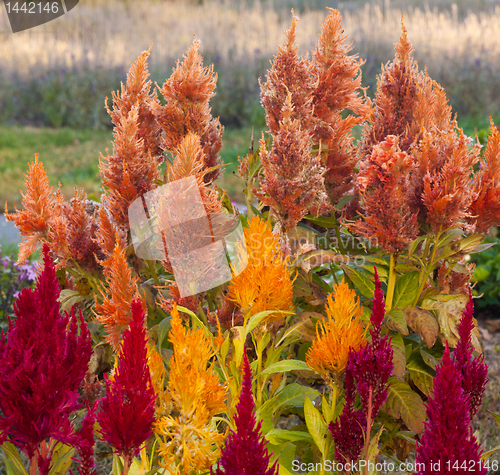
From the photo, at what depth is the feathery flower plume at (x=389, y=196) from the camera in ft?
5.32

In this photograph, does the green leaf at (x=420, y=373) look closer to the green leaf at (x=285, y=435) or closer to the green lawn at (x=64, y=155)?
the green leaf at (x=285, y=435)

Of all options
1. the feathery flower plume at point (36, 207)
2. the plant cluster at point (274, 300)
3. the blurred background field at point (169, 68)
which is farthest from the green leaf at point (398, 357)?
the blurred background field at point (169, 68)

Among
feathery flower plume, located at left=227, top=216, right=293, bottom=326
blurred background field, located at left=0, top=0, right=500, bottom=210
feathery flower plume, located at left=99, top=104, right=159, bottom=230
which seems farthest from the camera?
blurred background field, located at left=0, top=0, right=500, bottom=210

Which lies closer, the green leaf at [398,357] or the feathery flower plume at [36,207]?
the green leaf at [398,357]

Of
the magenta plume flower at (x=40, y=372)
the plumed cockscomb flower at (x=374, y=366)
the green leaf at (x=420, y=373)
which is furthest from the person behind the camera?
the green leaf at (x=420, y=373)

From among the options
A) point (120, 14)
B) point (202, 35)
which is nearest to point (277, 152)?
point (202, 35)

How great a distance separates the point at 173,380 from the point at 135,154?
921 millimetres

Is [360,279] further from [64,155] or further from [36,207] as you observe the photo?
[64,155]

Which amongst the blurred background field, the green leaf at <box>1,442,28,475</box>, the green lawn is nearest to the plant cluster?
the green leaf at <box>1,442,28,475</box>

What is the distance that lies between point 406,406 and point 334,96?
1076 mm

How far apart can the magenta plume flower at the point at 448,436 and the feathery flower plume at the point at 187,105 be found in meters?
1.16

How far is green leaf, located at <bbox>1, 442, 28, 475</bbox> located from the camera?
54.1 inches

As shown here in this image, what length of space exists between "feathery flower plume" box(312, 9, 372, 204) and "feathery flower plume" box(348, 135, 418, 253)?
1.03 feet

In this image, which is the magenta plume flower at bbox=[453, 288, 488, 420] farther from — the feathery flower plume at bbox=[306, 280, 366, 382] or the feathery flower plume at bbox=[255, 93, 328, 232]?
the feathery flower plume at bbox=[255, 93, 328, 232]
